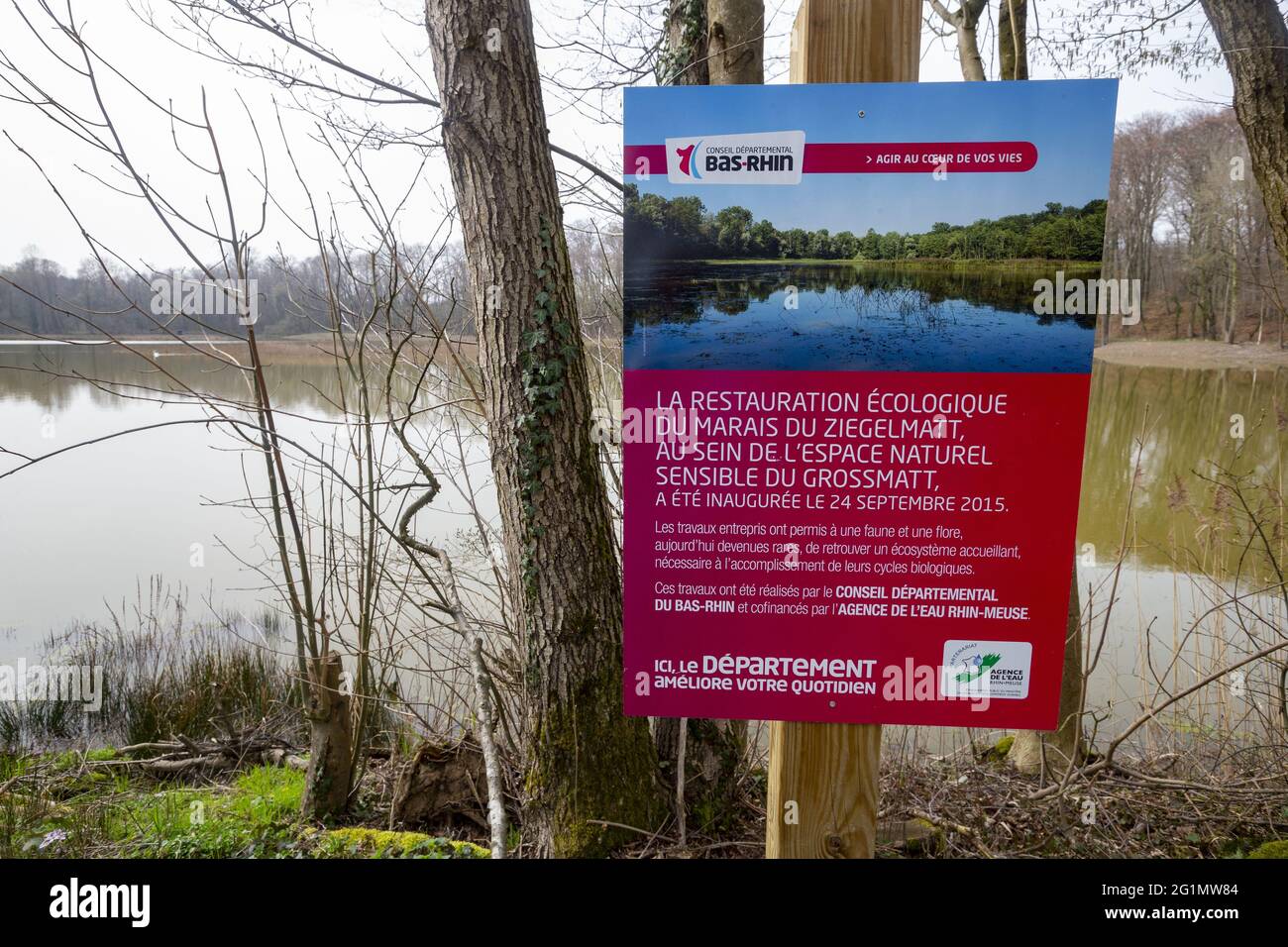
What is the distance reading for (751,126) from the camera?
1.81 metres

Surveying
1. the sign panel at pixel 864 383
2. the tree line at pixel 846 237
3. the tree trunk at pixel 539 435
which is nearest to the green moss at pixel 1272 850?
the sign panel at pixel 864 383

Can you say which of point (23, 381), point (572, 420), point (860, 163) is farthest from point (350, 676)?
point (23, 381)

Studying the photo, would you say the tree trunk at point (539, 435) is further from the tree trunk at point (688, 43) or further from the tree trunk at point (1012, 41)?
the tree trunk at point (1012, 41)

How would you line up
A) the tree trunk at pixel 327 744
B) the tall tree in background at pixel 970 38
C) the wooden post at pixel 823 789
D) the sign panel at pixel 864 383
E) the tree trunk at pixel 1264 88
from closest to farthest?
the sign panel at pixel 864 383 → the wooden post at pixel 823 789 → the tree trunk at pixel 1264 88 → the tree trunk at pixel 327 744 → the tall tree in background at pixel 970 38

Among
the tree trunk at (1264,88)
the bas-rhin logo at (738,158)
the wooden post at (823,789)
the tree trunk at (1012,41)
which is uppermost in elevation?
the tree trunk at (1012,41)

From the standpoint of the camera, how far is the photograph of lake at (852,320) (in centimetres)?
183

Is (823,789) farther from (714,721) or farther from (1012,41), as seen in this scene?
(1012,41)

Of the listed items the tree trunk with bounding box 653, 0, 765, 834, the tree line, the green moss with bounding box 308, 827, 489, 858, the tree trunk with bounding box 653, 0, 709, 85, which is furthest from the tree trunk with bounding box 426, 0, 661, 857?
the tree line

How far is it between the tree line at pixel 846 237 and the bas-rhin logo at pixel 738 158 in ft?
0.20

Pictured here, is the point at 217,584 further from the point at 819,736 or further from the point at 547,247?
the point at 819,736

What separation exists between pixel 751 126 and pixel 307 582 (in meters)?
2.97

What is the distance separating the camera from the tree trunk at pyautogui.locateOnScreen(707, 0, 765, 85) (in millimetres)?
3400
